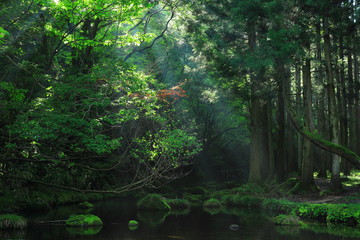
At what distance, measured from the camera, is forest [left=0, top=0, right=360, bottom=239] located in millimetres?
10844

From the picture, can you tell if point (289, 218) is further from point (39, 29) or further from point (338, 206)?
point (39, 29)

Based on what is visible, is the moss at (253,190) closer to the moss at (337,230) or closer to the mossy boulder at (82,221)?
the moss at (337,230)

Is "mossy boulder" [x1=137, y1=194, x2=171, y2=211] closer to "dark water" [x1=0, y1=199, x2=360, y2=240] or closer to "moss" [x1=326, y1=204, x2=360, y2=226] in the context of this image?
"dark water" [x1=0, y1=199, x2=360, y2=240]

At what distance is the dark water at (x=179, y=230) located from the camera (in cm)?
1112

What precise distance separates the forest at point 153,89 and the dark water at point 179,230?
1.52m

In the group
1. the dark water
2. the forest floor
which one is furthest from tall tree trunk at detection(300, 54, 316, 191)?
the dark water

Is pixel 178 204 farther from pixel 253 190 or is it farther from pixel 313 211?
pixel 313 211

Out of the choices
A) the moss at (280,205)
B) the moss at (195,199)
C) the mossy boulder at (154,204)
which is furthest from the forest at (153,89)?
the moss at (195,199)

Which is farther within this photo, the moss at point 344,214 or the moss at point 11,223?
the moss at point 344,214

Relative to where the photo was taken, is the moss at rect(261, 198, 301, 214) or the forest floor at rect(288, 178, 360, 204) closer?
the forest floor at rect(288, 178, 360, 204)

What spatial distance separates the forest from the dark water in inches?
59.8

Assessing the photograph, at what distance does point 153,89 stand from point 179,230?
447 inches

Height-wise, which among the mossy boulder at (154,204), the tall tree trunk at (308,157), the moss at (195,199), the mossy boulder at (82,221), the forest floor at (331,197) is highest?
the tall tree trunk at (308,157)

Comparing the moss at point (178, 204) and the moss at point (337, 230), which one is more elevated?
the moss at point (337, 230)
